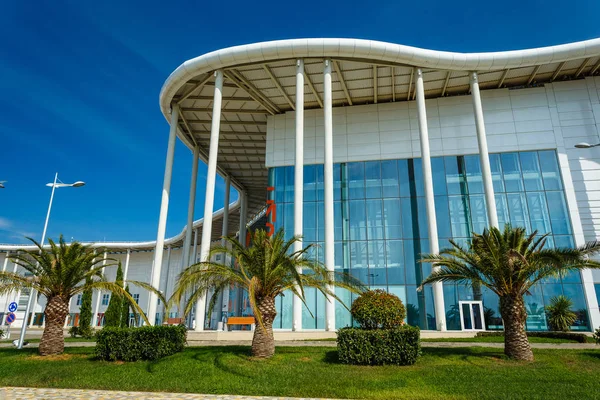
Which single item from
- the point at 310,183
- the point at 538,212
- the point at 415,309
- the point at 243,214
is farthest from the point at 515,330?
the point at 243,214

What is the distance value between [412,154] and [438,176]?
2385mm

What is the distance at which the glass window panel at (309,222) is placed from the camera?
2873cm

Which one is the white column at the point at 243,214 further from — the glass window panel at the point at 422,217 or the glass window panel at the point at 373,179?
the glass window panel at the point at 422,217

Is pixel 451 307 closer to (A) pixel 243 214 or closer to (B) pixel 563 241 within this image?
(B) pixel 563 241

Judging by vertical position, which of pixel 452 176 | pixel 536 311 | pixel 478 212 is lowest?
pixel 536 311

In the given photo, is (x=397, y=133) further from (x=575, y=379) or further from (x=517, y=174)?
(x=575, y=379)

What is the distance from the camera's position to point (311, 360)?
13523 mm

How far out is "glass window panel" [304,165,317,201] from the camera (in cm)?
2984

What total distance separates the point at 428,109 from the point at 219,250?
20897mm

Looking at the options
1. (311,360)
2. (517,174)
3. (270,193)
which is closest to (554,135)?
(517,174)

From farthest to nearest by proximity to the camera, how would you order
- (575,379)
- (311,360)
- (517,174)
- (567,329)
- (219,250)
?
(517,174)
(567,329)
(219,250)
(311,360)
(575,379)

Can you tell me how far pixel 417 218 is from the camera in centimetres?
2761

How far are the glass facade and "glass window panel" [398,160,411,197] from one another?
0.07 m

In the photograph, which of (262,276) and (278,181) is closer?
(262,276)
